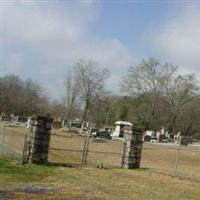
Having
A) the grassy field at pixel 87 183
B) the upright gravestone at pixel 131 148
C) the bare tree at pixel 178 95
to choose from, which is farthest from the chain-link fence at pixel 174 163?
the bare tree at pixel 178 95

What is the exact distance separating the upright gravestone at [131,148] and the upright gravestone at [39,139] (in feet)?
11.2

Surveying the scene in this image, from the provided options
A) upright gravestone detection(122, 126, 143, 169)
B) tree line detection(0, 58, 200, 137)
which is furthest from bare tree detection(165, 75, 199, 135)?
upright gravestone detection(122, 126, 143, 169)

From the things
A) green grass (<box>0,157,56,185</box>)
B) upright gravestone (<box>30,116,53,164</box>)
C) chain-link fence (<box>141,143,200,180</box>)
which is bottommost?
green grass (<box>0,157,56,185</box>)

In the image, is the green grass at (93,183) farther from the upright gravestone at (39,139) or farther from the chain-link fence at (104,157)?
the chain-link fence at (104,157)

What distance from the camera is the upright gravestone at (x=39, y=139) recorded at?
20641mm

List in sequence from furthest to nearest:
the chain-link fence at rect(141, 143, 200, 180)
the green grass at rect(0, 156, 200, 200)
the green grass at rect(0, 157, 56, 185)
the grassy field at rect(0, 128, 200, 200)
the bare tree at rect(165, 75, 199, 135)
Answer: the bare tree at rect(165, 75, 199, 135)
the chain-link fence at rect(141, 143, 200, 180)
the green grass at rect(0, 157, 56, 185)
the green grass at rect(0, 156, 200, 200)
the grassy field at rect(0, 128, 200, 200)

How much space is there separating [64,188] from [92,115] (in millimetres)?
98764

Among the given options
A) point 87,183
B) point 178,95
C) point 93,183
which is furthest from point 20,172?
point 178,95

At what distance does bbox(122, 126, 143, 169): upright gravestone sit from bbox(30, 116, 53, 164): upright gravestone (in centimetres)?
340

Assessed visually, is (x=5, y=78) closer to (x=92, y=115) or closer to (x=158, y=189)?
(x=92, y=115)

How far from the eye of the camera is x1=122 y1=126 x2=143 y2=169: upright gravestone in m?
22.2

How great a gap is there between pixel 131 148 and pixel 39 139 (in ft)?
13.0

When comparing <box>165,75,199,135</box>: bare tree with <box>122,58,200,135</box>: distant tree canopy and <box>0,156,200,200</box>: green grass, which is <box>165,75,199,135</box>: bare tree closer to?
<box>122,58,200,135</box>: distant tree canopy

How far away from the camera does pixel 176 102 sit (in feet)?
330
